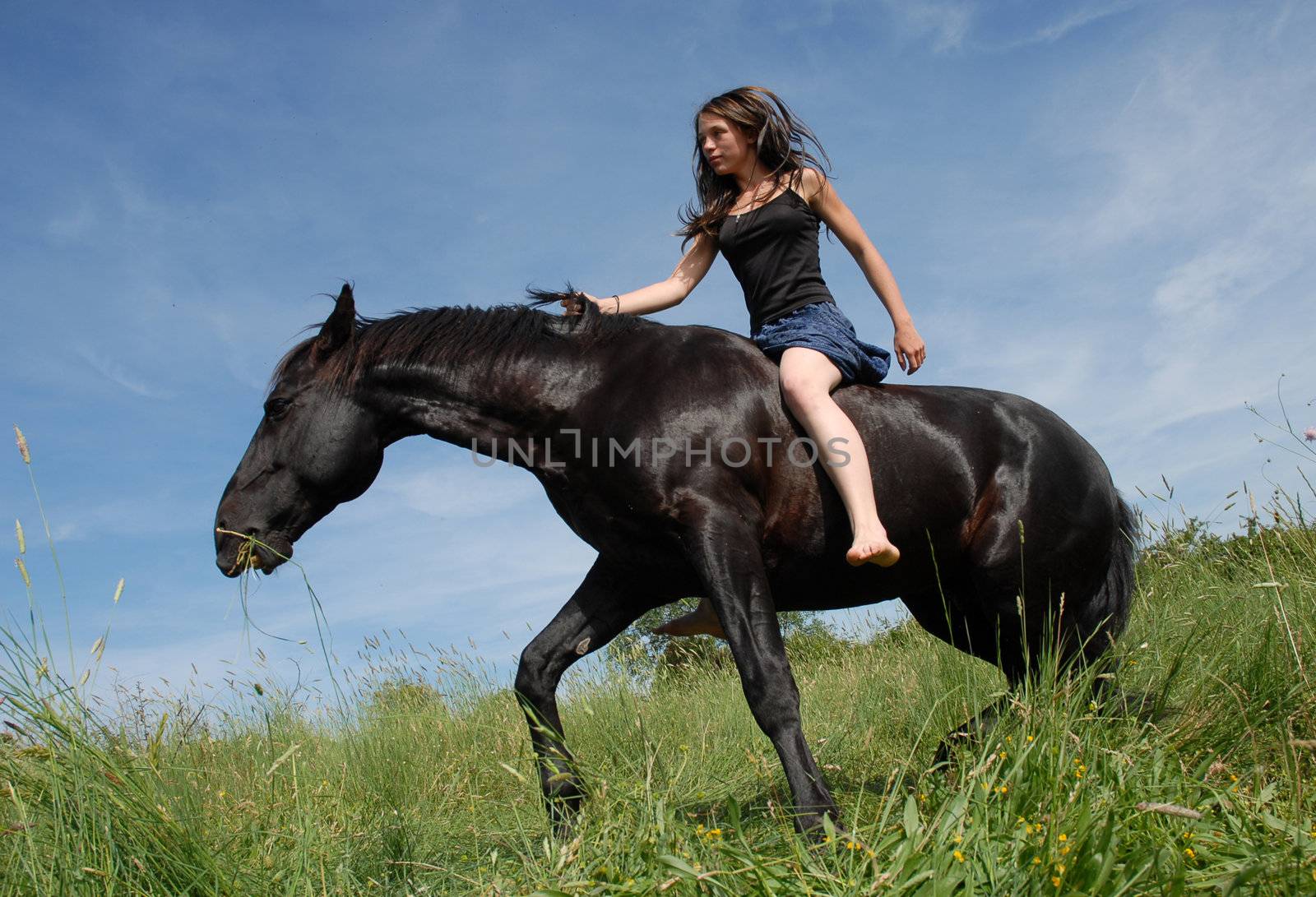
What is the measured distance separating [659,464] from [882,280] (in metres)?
1.60

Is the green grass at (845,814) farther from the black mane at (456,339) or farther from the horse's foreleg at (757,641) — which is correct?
the black mane at (456,339)

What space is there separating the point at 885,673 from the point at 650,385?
4306 mm

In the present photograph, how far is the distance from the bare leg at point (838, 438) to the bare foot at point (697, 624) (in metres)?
0.69

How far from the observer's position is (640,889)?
205cm

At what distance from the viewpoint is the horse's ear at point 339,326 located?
3.94m

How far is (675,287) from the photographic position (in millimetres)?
4355

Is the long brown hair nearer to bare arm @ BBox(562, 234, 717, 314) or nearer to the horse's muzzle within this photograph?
bare arm @ BBox(562, 234, 717, 314)

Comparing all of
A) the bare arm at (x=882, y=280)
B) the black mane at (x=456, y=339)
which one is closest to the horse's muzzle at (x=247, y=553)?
the black mane at (x=456, y=339)

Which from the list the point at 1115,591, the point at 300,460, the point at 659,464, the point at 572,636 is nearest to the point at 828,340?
the point at 659,464

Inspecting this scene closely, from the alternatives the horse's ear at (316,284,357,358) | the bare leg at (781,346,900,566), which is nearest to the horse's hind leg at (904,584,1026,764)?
the bare leg at (781,346,900,566)

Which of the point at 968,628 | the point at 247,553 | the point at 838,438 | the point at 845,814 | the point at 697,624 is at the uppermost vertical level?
the point at 247,553

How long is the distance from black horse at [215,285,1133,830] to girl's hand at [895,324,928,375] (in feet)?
0.70

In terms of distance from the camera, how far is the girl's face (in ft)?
13.4

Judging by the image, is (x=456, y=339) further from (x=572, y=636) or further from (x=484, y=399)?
(x=572, y=636)
